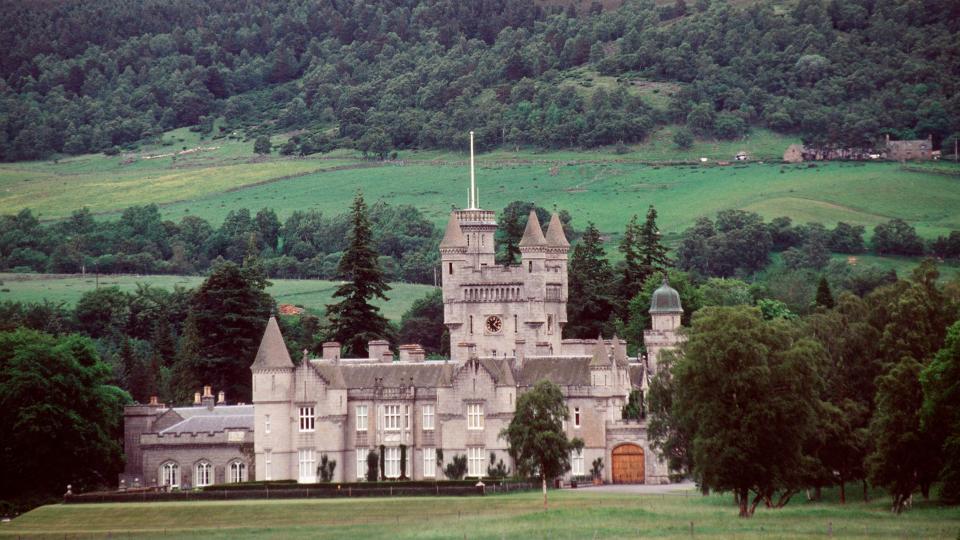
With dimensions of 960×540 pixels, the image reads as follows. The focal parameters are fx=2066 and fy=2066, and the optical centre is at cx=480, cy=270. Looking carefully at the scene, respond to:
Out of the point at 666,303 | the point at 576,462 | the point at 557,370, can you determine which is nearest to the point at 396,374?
the point at 557,370

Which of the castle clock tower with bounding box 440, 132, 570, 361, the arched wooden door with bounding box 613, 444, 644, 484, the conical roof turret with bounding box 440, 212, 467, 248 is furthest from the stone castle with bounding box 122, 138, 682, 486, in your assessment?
the conical roof turret with bounding box 440, 212, 467, 248

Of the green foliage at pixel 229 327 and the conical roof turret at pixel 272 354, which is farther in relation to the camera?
the green foliage at pixel 229 327

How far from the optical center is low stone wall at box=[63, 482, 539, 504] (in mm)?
89688

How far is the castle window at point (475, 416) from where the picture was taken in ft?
331

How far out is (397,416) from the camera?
4063 inches

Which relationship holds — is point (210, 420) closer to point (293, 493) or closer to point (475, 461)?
point (475, 461)

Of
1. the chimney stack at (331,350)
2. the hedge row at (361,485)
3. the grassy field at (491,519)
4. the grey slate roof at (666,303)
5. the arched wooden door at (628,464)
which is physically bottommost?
the grassy field at (491,519)

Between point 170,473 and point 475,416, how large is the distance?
53.3ft

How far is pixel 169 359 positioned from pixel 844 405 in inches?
2520

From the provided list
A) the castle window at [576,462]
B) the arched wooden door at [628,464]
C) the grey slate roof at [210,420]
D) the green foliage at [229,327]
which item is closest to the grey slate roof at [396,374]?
the grey slate roof at [210,420]

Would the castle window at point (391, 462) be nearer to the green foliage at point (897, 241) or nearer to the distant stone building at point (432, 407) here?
the distant stone building at point (432, 407)

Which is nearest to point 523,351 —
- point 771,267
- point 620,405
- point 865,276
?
point 620,405

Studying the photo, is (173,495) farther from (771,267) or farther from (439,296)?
(771,267)

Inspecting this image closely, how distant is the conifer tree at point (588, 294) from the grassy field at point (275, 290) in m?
34.0
